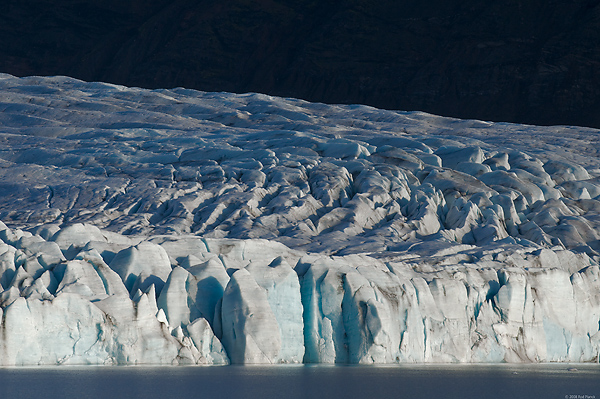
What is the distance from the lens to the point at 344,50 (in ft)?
378

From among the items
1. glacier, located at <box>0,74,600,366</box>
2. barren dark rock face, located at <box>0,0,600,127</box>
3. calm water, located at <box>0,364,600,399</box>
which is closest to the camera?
calm water, located at <box>0,364,600,399</box>

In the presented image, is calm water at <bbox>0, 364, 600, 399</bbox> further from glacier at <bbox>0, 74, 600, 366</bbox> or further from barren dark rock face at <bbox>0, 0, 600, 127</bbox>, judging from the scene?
barren dark rock face at <bbox>0, 0, 600, 127</bbox>

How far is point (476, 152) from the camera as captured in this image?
42.4m

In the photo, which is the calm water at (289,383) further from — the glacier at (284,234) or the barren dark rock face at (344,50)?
the barren dark rock face at (344,50)

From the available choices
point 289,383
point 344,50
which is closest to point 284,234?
point 289,383

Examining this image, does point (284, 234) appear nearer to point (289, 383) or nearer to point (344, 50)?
point (289, 383)

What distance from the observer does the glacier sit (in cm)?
2195

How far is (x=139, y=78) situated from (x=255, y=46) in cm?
1538

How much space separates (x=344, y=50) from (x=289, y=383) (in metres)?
97.6

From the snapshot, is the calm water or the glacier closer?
the calm water

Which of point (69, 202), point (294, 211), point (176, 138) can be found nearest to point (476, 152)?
point (294, 211)

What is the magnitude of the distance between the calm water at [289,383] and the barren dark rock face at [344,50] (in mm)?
85198

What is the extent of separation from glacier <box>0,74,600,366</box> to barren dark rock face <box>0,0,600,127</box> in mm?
51765

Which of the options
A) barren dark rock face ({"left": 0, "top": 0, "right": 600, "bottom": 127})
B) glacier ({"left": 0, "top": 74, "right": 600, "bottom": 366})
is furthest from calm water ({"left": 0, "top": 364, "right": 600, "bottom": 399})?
barren dark rock face ({"left": 0, "top": 0, "right": 600, "bottom": 127})
